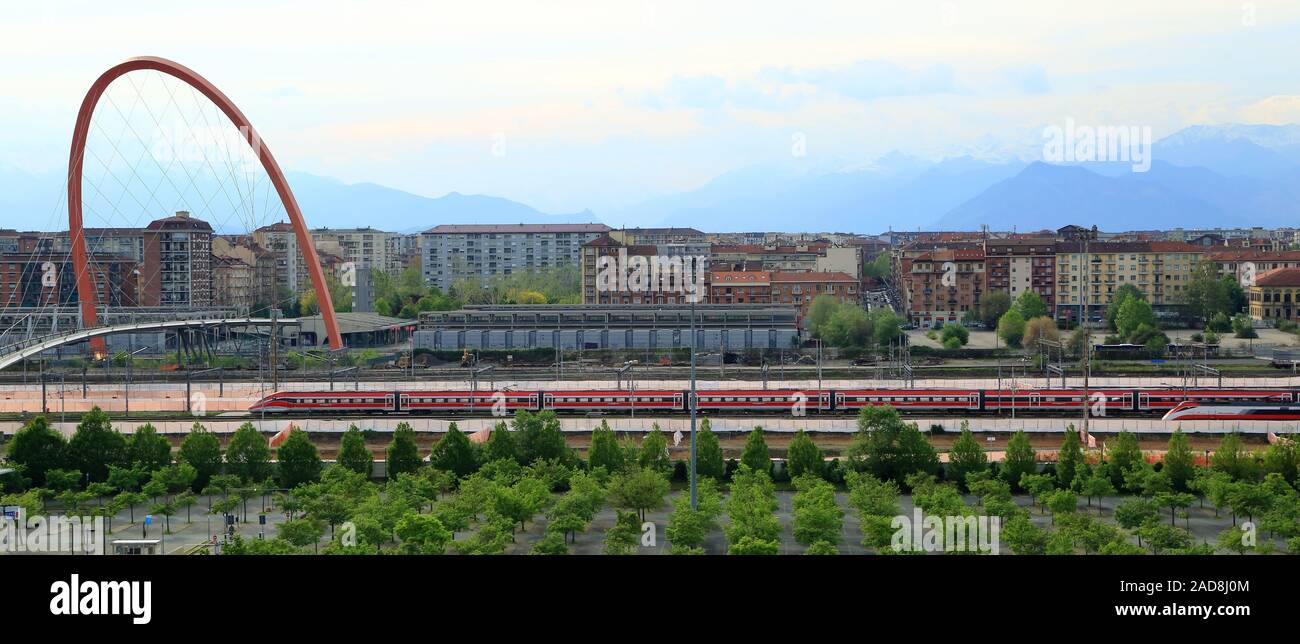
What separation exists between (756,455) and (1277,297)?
3502 centimetres

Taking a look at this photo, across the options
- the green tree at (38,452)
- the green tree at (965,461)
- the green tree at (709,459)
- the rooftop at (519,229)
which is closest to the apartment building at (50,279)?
the green tree at (38,452)

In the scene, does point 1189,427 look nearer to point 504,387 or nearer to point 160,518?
point 504,387

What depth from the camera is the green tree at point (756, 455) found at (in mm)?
15805

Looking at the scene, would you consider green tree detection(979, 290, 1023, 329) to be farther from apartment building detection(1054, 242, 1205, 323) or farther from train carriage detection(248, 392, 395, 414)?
train carriage detection(248, 392, 395, 414)

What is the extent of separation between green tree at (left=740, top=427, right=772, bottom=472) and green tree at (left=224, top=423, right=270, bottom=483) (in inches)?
264

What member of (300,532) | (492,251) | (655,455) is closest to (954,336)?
(655,455)

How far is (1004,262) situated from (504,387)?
30.2 m

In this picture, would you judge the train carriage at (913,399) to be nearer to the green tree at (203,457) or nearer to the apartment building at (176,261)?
the green tree at (203,457)

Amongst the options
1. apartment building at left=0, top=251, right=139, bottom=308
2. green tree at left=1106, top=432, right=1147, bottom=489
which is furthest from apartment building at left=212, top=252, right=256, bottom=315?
green tree at left=1106, top=432, right=1147, bottom=489

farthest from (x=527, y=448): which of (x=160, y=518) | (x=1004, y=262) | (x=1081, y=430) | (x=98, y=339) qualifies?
(x=1004, y=262)

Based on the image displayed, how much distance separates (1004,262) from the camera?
48.3m

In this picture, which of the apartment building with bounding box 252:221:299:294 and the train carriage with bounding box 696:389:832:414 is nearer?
the train carriage with bounding box 696:389:832:414

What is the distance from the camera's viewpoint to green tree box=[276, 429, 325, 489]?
16.1m

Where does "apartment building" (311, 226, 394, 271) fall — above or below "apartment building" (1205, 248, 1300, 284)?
above
